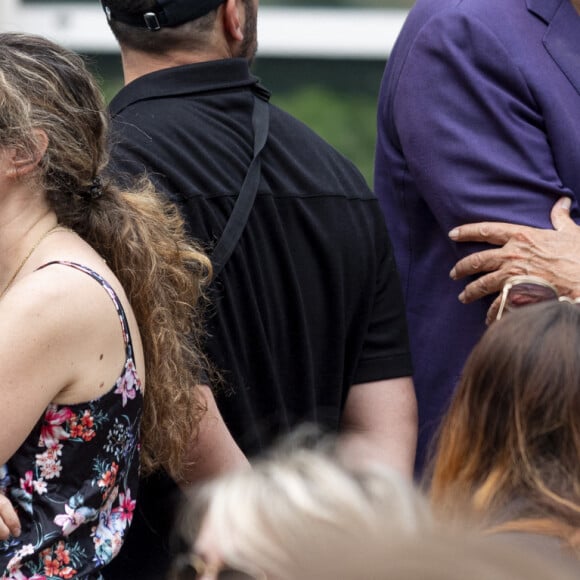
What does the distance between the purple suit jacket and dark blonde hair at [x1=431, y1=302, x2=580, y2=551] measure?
37.1 inches

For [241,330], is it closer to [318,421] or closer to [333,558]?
[318,421]

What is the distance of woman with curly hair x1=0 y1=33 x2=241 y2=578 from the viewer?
1943 millimetres

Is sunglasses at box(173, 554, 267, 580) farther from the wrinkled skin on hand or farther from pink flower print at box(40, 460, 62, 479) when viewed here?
the wrinkled skin on hand

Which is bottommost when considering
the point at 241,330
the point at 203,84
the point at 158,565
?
the point at 158,565

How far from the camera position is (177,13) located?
2555 mm

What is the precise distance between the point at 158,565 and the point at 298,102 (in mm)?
4559

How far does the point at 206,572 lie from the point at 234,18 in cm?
164

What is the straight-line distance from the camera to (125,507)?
2.11 m

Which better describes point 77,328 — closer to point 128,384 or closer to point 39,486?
point 128,384

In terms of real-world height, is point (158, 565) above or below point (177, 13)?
below

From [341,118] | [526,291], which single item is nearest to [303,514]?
[526,291]

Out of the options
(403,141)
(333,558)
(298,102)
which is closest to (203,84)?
(403,141)

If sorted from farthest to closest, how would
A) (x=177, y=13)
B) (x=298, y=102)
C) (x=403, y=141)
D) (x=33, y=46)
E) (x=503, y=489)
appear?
(x=298, y=102) → (x=403, y=141) → (x=177, y=13) → (x=33, y=46) → (x=503, y=489)

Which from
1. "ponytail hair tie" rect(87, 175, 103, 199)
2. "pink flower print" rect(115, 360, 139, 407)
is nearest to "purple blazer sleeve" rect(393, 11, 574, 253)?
"ponytail hair tie" rect(87, 175, 103, 199)
